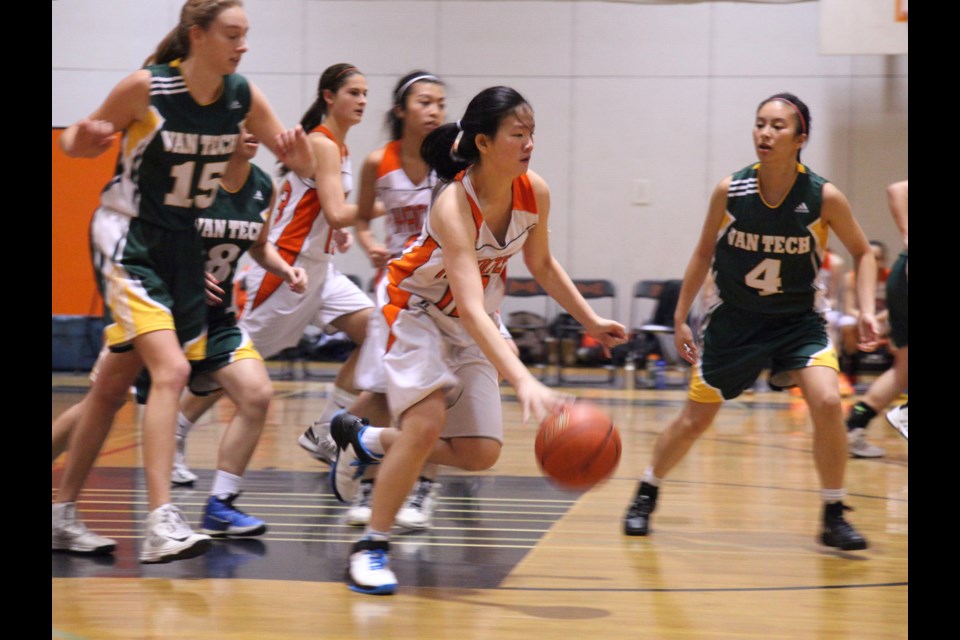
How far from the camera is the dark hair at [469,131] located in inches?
125

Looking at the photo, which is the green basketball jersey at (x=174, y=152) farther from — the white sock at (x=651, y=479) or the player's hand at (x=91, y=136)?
the white sock at (x=651, y=479)

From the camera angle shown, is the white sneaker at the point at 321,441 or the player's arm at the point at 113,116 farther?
the white sneaker at the point at 321,441

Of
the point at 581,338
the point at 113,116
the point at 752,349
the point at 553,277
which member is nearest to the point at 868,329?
the point at 752,349

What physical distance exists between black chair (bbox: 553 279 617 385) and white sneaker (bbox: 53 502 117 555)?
6855 mm

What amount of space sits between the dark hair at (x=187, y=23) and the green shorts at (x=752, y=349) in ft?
6.80

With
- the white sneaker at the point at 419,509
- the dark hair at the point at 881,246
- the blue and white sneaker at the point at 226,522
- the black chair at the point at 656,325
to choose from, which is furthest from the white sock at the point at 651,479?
the dark hair at the point at 881,246

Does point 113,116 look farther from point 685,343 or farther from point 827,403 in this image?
point 827,403

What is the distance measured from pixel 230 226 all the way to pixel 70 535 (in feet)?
4.13

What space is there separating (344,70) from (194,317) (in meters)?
1.59

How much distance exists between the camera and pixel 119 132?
11.4ft

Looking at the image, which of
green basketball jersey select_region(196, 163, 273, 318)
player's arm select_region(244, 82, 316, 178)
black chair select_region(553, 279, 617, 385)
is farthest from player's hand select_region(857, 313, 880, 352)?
black chair select_region(553, 279, 617, 385)

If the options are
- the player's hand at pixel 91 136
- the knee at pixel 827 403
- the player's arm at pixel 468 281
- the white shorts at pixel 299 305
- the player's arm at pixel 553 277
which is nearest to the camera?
the player's arm at pixel 468 281

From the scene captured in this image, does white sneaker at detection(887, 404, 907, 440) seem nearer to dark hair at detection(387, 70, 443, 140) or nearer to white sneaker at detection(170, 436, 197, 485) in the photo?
dark hair at detection(387, 70, 443, 140)
